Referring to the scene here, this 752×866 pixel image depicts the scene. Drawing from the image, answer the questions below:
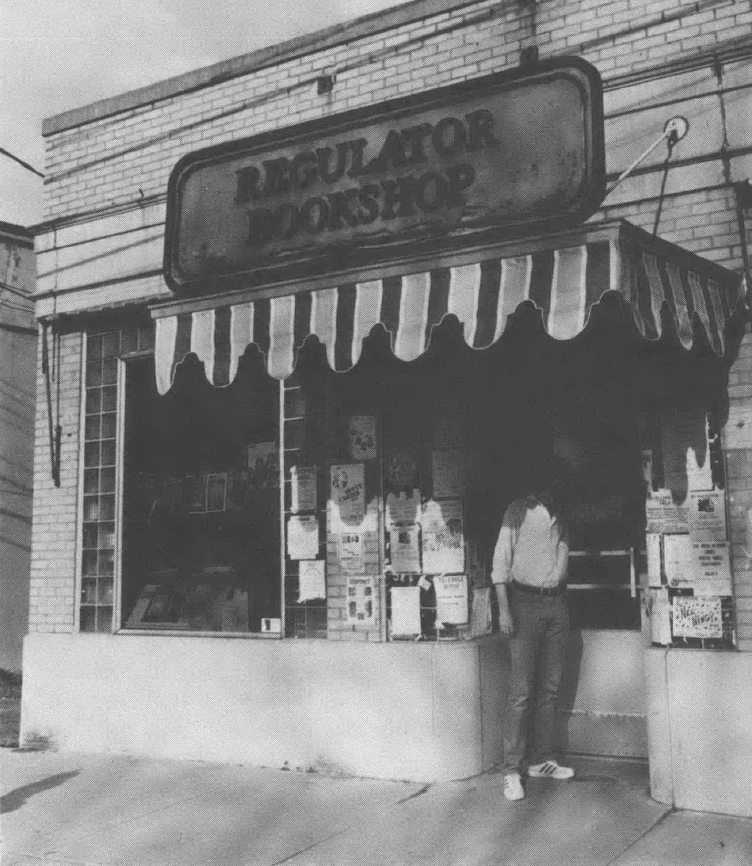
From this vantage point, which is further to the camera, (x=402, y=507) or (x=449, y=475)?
(x=402, y=507)

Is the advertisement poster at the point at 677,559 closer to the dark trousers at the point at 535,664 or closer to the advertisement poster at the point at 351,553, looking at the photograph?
the dark trousers at the point at 535,664

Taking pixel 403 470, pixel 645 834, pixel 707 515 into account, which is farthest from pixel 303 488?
pixel 645 834

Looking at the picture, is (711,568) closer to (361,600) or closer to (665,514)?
(665,514)

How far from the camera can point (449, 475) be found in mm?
6777

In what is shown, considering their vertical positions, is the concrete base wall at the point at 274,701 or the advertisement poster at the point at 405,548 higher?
the advertisement poster at the point at 405,548

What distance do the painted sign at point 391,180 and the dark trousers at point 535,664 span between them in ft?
7.49

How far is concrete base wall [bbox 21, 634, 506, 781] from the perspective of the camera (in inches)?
254

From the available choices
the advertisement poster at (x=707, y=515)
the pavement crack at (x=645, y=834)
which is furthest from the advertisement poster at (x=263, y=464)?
the pavement crack at (x=645, y=834)

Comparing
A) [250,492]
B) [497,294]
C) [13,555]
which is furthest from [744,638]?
[13,555]

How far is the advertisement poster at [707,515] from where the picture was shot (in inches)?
226

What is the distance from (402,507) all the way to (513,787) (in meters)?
1.98

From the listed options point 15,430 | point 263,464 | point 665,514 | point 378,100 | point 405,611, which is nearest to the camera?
point 665,514

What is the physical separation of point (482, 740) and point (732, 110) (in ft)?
13.9

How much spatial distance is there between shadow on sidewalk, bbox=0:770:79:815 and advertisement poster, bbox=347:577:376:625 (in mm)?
2318
